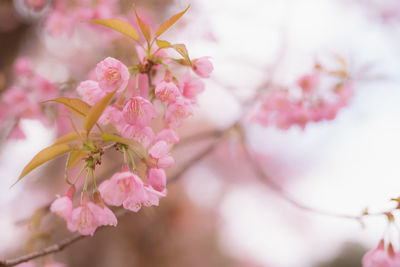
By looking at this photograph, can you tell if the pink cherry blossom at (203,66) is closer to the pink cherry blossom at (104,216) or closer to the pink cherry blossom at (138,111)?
the pink cherry blossom at (138,111)

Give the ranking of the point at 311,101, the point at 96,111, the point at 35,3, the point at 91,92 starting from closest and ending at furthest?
the point at 96,111, the point at 91,92, the point at 311,101, the point at 35,3

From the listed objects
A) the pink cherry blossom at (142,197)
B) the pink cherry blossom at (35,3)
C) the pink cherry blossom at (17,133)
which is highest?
the pink cherry blossom at (35,3)

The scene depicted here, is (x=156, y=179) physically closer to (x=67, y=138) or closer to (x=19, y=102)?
(x=67, y=138)

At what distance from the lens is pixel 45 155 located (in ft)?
2.02

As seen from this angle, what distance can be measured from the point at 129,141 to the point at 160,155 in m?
0.07

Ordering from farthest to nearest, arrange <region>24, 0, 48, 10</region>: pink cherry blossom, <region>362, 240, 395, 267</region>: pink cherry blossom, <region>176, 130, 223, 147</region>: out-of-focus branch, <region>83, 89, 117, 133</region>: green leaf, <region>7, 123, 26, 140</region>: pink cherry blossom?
<region>24, 0, 48, 10</region>: pink cherry blossom < <region>176, 130, 223, 147</region>: out-of-focus branch < <region>7, 123, 26, 140</region>: pink cherry blossom < <region>362, 240, 395, 267</region>: pink cherry blossom < <region>83, 89, 117, 133</region>: green leaf

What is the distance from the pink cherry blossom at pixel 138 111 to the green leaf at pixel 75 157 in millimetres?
98

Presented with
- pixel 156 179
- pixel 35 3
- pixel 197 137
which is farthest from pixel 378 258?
pixel 35 3

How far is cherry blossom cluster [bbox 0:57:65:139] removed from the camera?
1.26m

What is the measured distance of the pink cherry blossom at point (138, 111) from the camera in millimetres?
642

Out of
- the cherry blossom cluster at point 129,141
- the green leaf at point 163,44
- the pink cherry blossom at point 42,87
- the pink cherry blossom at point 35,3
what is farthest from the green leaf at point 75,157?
the pink cherry blossom at point 35,3

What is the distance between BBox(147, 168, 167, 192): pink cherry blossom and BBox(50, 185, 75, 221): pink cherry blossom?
0.53 feet

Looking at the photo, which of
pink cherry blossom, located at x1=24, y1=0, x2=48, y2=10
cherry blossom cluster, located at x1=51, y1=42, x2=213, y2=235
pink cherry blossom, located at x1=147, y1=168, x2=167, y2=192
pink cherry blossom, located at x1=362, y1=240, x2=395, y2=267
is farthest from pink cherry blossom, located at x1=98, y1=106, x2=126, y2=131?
pink cherry blossom, located at x1=24, y1=0, x2=48, y2=10

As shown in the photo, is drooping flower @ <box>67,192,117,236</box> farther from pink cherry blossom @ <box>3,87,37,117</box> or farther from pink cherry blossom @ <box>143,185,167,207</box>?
pink cherry blossom @ <box>3,87,37,117</box>
